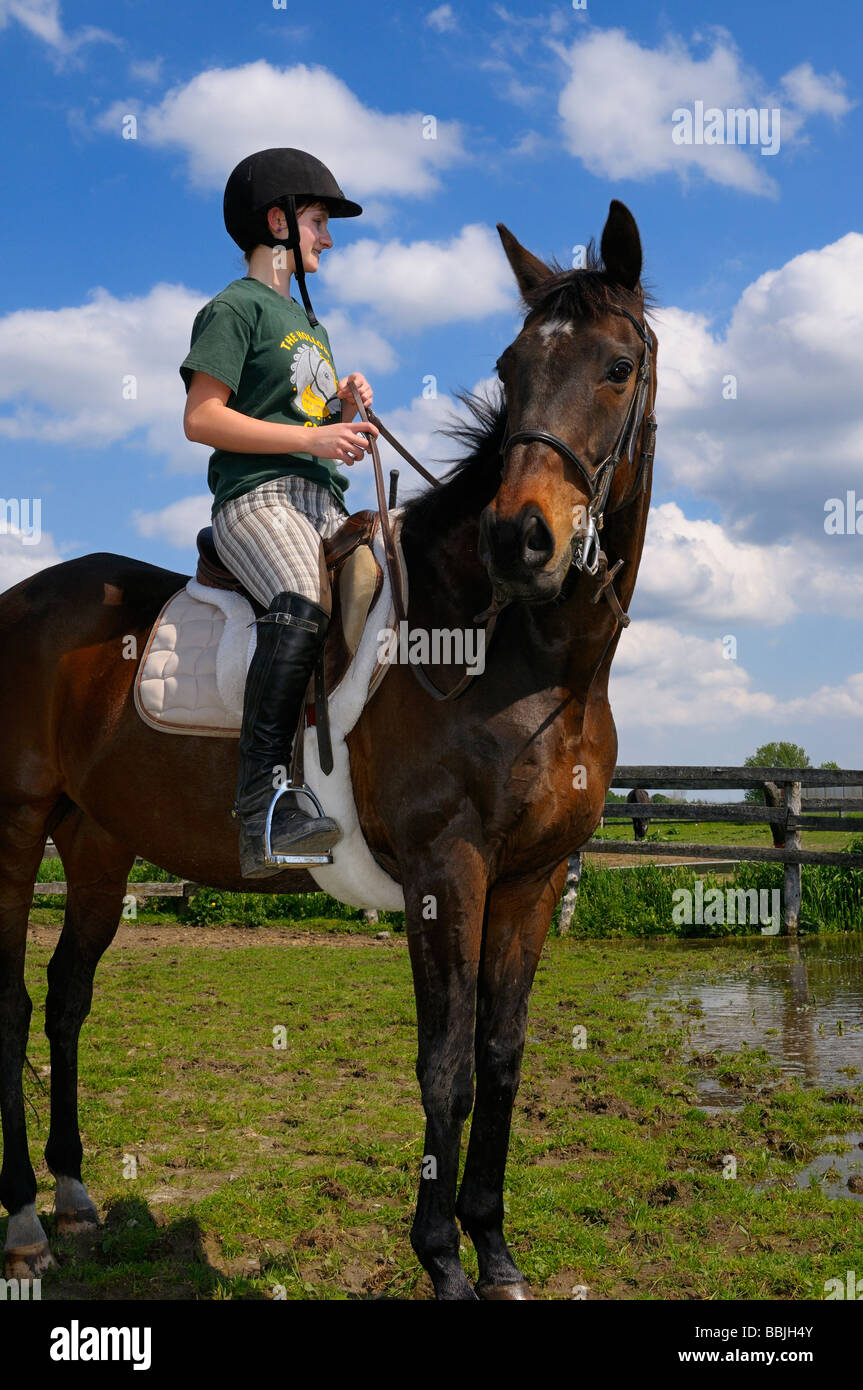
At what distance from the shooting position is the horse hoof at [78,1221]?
4.56m

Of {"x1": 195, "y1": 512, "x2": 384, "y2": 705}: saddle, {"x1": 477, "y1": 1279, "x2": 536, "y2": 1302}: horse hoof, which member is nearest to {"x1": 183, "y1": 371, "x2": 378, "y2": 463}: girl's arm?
{"x1": 195, "y1": 512, "x2": 384, "y2": 705}: saddle

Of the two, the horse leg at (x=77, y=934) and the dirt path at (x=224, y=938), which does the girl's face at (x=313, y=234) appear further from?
the dirt path at (x=224, y=938)

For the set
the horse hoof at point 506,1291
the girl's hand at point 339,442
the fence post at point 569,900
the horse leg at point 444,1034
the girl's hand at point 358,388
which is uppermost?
the girl's hand at point 358,388

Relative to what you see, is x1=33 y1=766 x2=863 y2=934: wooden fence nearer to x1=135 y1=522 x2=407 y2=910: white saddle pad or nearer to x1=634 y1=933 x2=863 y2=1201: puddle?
x1=634 y1=933 x2=863 y2=1201: puddle

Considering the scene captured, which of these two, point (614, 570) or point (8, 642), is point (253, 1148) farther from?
point (614, 570)

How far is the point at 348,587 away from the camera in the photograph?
3.85m

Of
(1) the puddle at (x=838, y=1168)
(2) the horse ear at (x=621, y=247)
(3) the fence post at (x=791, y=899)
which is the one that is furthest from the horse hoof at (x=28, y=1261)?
(3) the fence post at (x=791, y=899)

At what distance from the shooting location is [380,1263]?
4.09 m

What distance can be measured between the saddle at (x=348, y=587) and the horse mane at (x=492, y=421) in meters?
0.19

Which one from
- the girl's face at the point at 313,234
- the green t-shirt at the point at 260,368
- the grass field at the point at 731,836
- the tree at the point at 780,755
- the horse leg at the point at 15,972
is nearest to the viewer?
the green t-shirt at the point at 260,368

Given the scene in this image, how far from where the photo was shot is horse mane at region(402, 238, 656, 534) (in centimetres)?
334

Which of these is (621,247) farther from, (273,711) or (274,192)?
(273,711)

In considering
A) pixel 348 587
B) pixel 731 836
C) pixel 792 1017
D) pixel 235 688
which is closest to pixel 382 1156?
pixel 235 688

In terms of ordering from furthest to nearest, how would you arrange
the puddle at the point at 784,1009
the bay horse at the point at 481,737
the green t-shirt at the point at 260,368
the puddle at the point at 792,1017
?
the puddle at the point at 784,1009
the puddle at the point at 792,1017
the green t-shirt at the point at 260,368
the bay horse at the point at 481,737
